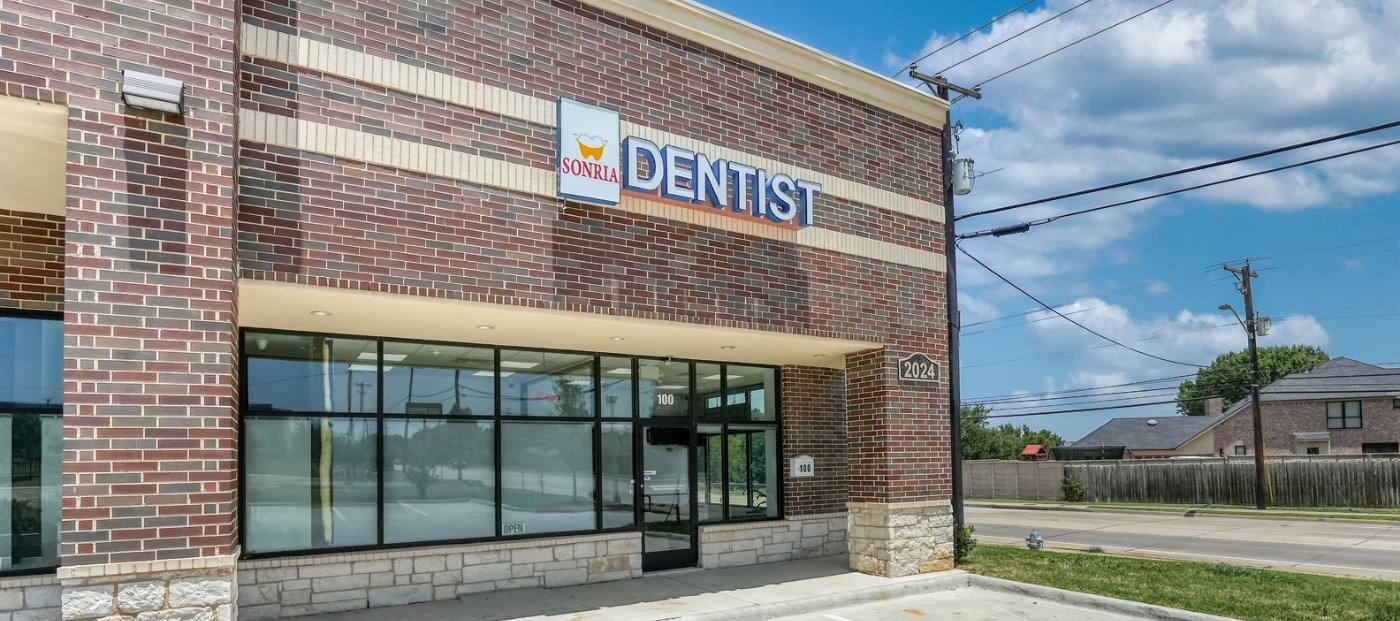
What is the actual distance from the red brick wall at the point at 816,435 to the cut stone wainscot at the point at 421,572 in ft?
10.7

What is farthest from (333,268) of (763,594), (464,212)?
(763,594)

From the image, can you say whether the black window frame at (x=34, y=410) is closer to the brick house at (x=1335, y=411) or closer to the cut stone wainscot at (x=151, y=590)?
the cut stone wainscot at (x=151, y=590)

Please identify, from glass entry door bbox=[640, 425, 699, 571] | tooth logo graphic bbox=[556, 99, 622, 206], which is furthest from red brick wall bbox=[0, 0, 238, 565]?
glass entry door bbox=[640, 425, 699, 571]

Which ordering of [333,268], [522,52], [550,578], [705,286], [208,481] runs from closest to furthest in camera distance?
[208,481], [333,268], [522,52], [705,286], [550,578]

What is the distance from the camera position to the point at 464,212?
907 centimetres

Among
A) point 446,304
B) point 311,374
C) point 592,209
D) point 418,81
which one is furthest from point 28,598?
point 592,209

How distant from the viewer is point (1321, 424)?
48000 millimetres

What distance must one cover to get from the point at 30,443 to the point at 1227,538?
23098 millimetres

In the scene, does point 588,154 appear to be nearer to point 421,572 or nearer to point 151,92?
point 151,92

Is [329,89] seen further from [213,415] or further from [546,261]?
[213,415]

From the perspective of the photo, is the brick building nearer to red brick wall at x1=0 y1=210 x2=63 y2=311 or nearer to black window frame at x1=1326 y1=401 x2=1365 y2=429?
red brick wall at x1=0 y1=210 x2=63 y2=311

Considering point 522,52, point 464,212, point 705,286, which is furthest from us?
point 705,286

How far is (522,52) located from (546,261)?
2.35 metres

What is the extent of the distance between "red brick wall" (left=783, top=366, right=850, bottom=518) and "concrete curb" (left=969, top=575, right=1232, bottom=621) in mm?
2751
